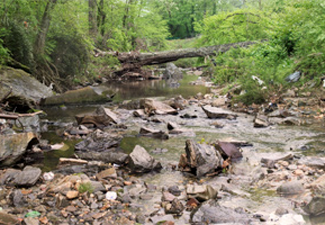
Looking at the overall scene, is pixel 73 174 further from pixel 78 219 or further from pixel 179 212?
pixel 179 212

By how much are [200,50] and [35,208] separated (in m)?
14.5

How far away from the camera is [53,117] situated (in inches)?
312

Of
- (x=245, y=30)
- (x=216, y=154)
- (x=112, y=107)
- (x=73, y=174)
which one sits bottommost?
(x=112, y=107)

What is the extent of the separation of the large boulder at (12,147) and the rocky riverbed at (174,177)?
18 millimetres

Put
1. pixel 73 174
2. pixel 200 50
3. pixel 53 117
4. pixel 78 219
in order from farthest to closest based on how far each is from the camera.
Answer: pixel 200 50, pixel 53 117, pixel 73 174, pixel 78 219

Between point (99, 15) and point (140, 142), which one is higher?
point (99, 15)

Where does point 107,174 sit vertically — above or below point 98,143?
above

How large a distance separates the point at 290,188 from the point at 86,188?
7.21 feet

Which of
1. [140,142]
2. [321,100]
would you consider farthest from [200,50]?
[140,142]

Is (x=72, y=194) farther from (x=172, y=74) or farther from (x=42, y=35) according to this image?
(x=172, y=74)

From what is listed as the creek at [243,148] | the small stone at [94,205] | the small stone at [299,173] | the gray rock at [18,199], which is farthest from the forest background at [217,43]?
the gray rock at [18,199]

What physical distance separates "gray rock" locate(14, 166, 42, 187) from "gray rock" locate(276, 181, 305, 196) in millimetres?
2786

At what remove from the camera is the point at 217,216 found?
9.80 feet

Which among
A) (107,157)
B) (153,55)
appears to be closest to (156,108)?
(107,157)
